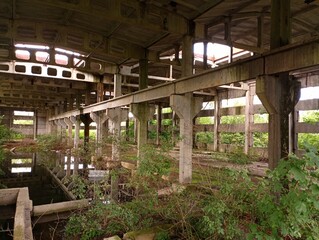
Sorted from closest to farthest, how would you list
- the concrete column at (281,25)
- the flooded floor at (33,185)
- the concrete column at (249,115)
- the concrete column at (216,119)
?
1. the concrete column at (281,25)
2. the flooded floor at (33,185)
3. the concrete column at (249,115)
4. the concrete column at (216,119)

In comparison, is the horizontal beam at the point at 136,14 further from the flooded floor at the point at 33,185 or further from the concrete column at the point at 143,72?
the flooded floor at the point at 33,185

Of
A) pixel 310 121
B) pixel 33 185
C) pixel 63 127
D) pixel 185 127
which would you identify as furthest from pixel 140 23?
pixel 63 127

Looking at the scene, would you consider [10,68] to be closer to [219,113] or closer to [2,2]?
[2,2]

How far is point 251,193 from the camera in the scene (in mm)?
3727

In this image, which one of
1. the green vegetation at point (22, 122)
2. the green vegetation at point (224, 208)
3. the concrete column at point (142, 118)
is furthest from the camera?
the green vegetation at point (22, 122)

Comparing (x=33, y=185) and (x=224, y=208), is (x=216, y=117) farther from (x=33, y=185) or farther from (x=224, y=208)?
(x=224, y=208)

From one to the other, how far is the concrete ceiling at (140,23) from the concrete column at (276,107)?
3.28 meters

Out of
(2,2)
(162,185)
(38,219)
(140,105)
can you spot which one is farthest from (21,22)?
(162,185)

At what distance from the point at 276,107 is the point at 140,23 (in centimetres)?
428

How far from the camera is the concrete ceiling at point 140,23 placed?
7.07 meters

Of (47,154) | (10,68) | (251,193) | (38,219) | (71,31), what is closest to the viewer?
(251,193)

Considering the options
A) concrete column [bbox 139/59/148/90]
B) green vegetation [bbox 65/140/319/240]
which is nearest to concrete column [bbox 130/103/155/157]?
concrete column [bbox 139/59/148/90]

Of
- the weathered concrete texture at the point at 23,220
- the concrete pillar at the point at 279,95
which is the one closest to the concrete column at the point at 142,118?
the weathered concrete texture at the point at 23,220

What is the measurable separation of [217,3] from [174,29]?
1.35 meters
